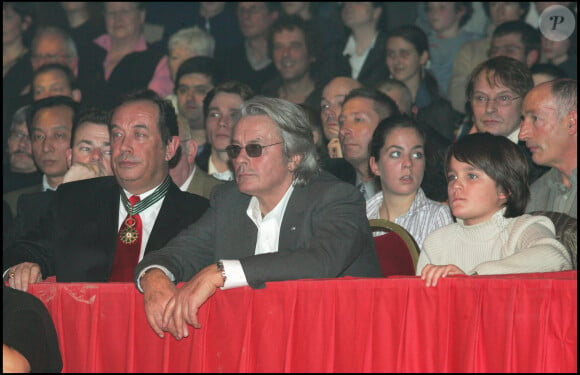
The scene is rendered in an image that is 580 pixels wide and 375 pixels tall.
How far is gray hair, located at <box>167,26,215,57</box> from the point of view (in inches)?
372

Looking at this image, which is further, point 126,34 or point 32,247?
point 126,34

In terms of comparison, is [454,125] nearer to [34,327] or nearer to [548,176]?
[548,176]

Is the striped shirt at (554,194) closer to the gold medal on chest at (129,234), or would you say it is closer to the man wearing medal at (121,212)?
the man wearing medal at (121,212)

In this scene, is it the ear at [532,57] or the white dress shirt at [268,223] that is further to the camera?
the ear at [532,57]

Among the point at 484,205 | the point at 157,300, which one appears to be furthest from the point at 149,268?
the point at 484,205

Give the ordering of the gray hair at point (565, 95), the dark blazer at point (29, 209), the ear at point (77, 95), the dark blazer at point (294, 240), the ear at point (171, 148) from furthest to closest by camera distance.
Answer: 1. the ear at point (77, 95)
2. the dark blazer at point (29, 209)
3. the ear at point (171, 148)
4. the gray hair at point (565, 95)
5. the dark blazer at point (294, 240)

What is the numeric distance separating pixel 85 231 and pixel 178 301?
1.36 meters

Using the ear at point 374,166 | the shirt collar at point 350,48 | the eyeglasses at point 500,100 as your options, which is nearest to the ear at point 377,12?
the shirt collar at point 350,48

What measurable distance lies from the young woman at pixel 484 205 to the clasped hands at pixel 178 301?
3.73 ft

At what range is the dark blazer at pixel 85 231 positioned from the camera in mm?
5574

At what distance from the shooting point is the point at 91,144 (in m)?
6.87

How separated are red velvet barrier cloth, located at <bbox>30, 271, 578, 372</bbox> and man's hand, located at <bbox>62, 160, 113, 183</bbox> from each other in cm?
201

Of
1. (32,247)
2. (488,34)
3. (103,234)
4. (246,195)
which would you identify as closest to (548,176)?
(246,195)

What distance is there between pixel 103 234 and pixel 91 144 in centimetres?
131
